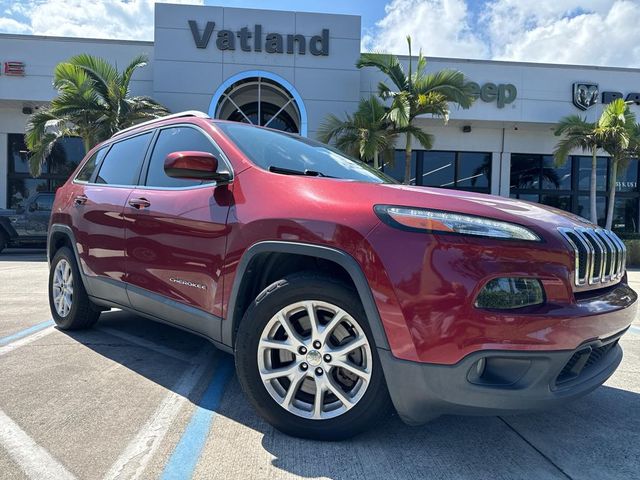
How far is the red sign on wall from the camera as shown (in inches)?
606

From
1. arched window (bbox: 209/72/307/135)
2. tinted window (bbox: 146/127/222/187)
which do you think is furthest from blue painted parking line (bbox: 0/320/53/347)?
arched window (bbox: 209/72/307/135)

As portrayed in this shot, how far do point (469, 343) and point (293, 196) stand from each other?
113 cm

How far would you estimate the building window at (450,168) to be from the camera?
58.6ft

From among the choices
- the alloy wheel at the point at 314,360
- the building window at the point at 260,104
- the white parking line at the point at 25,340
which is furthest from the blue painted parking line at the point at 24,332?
the building window at the point at 260,104

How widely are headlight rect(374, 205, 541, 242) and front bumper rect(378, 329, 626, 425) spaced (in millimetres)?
517

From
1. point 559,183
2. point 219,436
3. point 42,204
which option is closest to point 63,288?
point 219,436

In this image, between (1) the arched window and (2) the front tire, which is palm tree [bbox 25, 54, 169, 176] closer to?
(1) the arched window

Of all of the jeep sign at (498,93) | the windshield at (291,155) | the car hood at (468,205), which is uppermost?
the jeep sign at (498,93)

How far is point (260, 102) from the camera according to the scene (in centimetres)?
1659

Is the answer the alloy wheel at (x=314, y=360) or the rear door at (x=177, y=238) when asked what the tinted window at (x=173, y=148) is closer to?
the rear door at (x=177, y=238)

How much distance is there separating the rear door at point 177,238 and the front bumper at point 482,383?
1179 millimetres

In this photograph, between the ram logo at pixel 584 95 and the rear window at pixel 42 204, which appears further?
the ram logo at pixel 584 95

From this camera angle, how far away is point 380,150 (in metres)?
13.4

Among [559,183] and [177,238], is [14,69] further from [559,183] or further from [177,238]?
[559,183]
